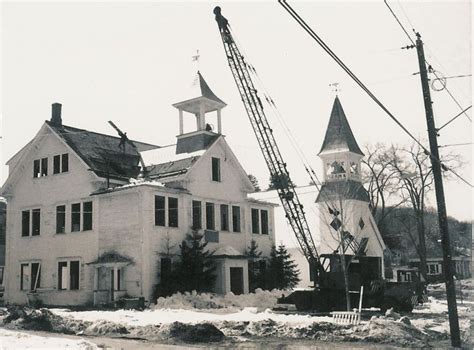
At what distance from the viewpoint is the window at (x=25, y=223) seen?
1454 inches

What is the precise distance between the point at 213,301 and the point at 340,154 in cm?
2239

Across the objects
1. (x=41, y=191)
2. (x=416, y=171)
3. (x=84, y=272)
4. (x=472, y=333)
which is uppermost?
(x=416, y=171)

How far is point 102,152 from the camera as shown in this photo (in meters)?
36.5

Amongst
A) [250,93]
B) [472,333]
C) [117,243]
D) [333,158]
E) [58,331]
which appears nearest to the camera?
[472,333]

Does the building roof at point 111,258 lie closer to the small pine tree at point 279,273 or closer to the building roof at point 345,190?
the small pine tree at point 279,273

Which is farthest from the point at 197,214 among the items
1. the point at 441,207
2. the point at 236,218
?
the point at 441,207

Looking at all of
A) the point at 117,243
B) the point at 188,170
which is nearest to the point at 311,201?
the point at 188,170

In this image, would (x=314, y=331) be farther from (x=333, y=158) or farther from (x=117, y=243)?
(x=333, y=158)

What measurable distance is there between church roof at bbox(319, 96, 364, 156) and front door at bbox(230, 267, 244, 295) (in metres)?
17.6

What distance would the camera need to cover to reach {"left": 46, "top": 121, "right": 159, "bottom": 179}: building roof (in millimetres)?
34688

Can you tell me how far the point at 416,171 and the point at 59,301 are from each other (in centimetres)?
3622

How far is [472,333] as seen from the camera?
19297mm

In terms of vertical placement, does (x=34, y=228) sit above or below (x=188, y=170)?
below

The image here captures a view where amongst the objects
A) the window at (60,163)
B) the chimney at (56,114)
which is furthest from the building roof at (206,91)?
the chimney at (56,114)
